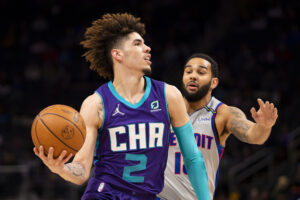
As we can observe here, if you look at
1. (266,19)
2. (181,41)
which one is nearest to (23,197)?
(181,41)

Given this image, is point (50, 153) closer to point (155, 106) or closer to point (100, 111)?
point (100, 111)

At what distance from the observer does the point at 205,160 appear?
4812mm

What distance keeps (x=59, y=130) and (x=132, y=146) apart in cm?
59

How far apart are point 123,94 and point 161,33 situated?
1281 centimetres

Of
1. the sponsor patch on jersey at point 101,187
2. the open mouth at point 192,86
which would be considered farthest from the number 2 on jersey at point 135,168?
the open mouth at point 192,86

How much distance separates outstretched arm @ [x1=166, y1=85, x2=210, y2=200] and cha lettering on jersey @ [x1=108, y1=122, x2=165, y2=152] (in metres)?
0.25

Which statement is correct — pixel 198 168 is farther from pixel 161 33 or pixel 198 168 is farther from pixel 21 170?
pixel 161 33

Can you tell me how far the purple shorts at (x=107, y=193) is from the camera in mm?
3590

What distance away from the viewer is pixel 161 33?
54.1ft

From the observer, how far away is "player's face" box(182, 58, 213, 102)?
197 inches

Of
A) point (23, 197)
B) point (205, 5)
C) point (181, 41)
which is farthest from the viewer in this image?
point (205, 5)

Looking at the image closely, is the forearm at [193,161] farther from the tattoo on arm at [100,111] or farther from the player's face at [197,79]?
the player's face at [197,79]

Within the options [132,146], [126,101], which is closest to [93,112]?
[126,101]

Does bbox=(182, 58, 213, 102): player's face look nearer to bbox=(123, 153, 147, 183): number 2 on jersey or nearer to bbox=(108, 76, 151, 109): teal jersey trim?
bbox=(108, 76, 151, 109): teal jersey trim
